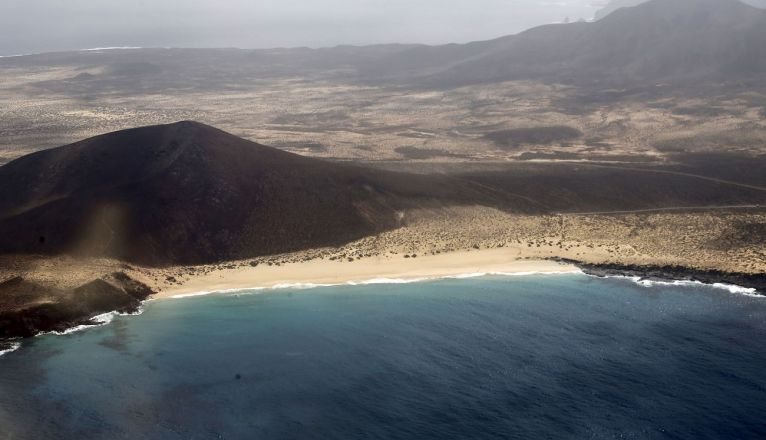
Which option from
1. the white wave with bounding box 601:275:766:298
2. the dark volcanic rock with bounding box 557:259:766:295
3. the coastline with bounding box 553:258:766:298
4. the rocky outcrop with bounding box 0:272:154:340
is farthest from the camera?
the dark volcanic rock with bounding box 557:259:766:295

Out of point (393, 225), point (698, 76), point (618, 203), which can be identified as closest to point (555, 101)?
point (698, 76)

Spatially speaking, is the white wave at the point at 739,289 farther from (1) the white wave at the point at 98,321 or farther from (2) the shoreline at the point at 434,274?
(1) the white wave at the point at 98,321

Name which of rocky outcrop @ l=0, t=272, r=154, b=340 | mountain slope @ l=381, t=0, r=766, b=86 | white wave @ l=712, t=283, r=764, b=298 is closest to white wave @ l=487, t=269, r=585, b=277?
white wave @ l=712, t=283, r=764, b=298

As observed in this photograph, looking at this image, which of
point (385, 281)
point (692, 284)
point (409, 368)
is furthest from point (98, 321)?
point (692, 284)

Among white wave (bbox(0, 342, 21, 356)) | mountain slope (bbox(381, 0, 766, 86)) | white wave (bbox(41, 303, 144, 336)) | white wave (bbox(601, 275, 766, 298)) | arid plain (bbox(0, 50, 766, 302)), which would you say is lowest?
white wave (bbox(0, 342, 21, 356))

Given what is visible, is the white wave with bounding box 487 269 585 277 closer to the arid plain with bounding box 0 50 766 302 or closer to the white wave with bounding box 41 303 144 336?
the arid plain with bounding box 0 50 766 302

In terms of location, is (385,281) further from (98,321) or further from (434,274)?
(98,321)

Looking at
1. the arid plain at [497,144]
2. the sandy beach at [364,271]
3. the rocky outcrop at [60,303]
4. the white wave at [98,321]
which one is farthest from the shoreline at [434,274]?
the rocky outcrop at [60,303]
